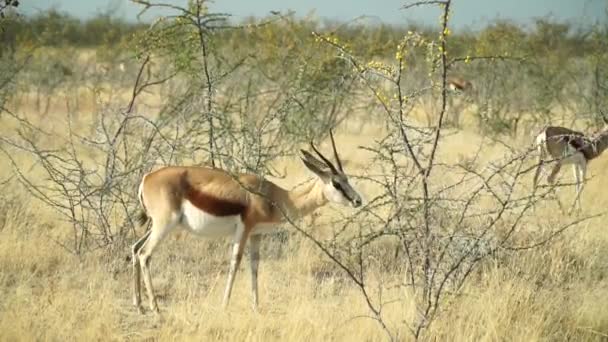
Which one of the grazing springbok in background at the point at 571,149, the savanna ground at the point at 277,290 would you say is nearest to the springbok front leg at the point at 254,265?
the savanna ground at the point at 277,290

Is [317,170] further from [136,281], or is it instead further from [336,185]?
[136,281]

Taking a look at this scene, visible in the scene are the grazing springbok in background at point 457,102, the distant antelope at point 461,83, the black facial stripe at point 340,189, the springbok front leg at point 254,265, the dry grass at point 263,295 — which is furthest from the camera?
the distant antelope at point 461,83

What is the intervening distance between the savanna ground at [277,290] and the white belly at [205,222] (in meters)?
0.54

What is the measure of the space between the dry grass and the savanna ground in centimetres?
1

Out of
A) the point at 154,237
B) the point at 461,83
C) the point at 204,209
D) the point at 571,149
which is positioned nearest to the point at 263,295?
the point at 204,209

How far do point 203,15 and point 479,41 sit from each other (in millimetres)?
12839

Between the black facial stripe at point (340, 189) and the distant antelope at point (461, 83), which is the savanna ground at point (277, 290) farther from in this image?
the distant antelope at point (461, 83)

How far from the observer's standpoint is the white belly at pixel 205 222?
5585 mm

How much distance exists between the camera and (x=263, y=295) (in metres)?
5.90

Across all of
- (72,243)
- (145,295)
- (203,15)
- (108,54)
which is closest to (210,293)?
(145,295)

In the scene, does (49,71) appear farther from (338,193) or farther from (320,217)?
(338,193)

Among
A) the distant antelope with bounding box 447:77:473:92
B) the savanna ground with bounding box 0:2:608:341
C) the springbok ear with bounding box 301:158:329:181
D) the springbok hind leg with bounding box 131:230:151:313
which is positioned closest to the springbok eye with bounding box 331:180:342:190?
the springbok ear with bounding box 301:158:329:181

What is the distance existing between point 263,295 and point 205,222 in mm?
854

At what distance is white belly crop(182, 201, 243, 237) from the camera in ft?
18.3
